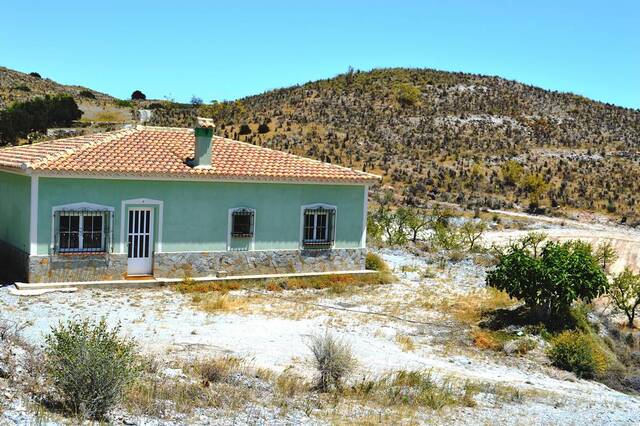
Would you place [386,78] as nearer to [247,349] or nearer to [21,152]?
[21,152]

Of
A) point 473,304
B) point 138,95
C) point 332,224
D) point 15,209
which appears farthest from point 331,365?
point 138,95

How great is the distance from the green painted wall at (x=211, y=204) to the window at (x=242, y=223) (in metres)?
0.18

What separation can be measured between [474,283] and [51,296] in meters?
11.9

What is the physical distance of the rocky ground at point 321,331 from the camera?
8.84m

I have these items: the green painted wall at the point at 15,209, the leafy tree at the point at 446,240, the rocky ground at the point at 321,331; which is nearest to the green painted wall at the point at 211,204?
the green painted wall at the point at 15,209

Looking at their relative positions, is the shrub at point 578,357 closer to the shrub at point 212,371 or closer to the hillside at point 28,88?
the shrub at point 212,371

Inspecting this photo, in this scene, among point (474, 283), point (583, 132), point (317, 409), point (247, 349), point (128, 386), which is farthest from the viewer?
point (583, 132)

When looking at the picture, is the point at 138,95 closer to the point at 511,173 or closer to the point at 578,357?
the point at 511,173

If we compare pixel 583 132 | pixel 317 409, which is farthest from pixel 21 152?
pixel 583 132

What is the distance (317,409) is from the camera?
29.6ft

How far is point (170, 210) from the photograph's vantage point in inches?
687

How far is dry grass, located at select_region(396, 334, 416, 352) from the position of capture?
522 inches

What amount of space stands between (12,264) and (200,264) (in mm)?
4637

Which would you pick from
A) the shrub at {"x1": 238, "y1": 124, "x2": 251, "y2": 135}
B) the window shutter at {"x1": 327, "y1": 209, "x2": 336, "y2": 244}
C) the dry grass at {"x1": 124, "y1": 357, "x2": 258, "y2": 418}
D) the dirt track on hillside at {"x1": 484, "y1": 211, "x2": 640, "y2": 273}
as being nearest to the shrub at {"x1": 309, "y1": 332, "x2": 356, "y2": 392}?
the dry grass at {"x1": 124, "y1": 357, "x2": 258, "y2": 418}
